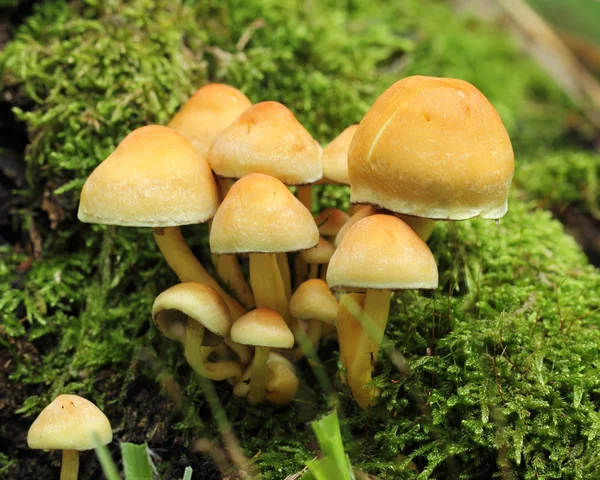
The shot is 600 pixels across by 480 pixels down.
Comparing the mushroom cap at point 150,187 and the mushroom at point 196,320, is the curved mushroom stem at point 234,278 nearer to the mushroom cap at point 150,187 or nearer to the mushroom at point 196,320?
the mushroom at point 196,320

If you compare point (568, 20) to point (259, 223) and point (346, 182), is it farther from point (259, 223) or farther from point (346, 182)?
point (259, 223)

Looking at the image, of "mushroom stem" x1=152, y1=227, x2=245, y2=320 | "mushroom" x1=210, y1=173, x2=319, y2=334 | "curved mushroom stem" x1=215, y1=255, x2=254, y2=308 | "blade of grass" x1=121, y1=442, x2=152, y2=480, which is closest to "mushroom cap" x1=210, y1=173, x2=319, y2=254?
"mushroom" x1=210, y1=173, x2=319, y2=334

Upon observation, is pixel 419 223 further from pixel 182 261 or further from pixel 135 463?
pixel 135 463

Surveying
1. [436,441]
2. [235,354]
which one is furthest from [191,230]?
[436,441]

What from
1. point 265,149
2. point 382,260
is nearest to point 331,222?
point 265,149

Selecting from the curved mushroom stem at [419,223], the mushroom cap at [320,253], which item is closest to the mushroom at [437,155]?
the curved mushroom stem at [419,223]

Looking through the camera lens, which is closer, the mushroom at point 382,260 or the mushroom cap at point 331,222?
the mushroom at point 382,260
